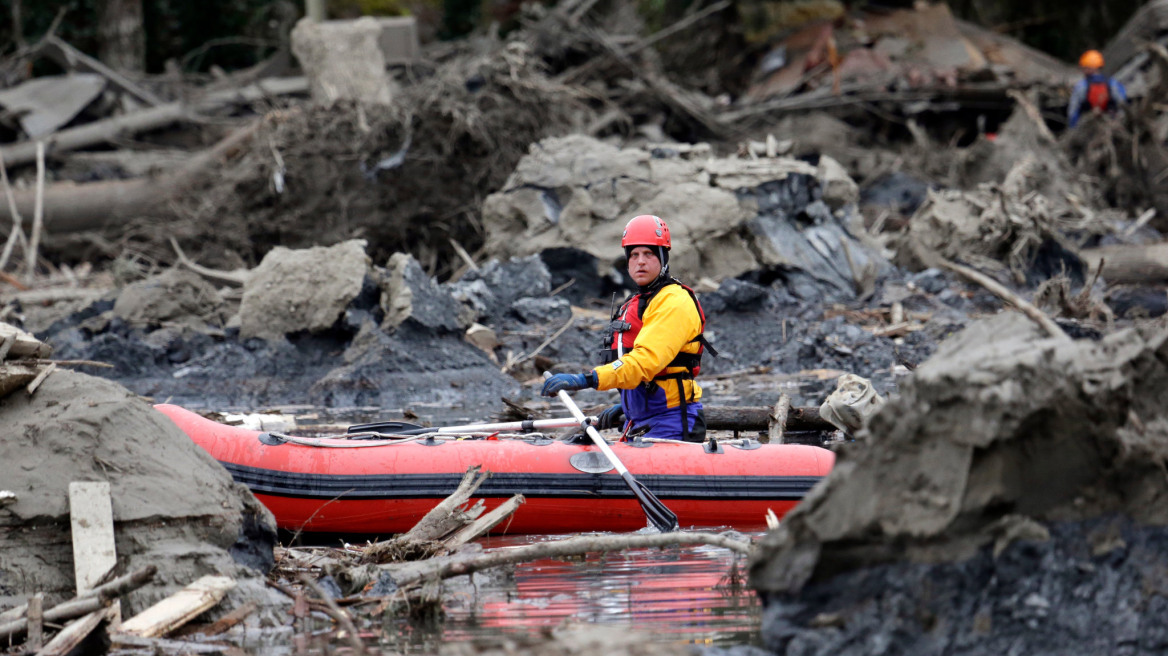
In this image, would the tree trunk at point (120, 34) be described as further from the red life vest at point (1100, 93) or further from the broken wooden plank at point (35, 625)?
the broken wooden plank at point (35, 625)

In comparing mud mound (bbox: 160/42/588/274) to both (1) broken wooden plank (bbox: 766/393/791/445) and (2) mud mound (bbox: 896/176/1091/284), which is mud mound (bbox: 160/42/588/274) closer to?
(2) mud mound (bbox: 896/176/1091/284)

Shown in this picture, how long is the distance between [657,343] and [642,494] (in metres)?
0.74

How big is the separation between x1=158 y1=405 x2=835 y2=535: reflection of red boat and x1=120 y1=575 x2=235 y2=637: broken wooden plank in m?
1.61

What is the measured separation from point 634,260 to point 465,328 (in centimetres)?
476

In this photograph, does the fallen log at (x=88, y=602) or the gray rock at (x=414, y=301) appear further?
the gray rock at (x=414, y=301)

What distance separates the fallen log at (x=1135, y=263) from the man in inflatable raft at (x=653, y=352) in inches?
318

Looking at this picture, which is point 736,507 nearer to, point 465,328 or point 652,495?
point 652,495

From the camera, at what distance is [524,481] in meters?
5.73

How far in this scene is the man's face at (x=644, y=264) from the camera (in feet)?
19.7

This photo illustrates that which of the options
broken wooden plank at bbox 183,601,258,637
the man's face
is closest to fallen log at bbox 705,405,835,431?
the man's face

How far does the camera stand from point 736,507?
5.71 metres

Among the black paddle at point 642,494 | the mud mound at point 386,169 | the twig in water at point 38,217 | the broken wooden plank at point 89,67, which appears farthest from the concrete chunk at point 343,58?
→ the black paddle at point 642,494

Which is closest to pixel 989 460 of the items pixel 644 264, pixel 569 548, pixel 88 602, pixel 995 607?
pixel 995 607

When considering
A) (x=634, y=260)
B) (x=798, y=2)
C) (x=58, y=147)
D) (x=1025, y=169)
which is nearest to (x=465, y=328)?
(x=634, y=260)
